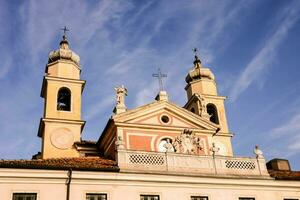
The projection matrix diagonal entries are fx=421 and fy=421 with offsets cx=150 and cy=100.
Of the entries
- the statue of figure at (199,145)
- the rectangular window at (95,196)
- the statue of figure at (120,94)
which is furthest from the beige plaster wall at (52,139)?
the rectangular window at (95,196)

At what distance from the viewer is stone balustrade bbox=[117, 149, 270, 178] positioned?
20.9 metres

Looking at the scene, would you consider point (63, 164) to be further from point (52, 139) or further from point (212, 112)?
point (212, 112)

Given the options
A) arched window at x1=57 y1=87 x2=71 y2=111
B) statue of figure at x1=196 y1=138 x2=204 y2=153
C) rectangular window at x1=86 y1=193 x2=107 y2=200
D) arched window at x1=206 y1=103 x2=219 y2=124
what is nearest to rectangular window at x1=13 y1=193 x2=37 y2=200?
rectangular window at x1=86 y1=193 x2=107 y2=200

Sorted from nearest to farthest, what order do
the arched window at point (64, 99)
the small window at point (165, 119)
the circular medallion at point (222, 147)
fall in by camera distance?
the small window at point (165, 119) < the arched window at point (64, 99) < the circular medallion at point (222, 147)

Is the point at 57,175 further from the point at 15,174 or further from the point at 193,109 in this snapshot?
the point at 193,109

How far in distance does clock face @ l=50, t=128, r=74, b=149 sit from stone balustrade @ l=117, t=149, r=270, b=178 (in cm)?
841

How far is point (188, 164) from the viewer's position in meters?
21.9

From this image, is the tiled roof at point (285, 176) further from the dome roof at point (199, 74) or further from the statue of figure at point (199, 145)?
the dome roof at point (199, 74)

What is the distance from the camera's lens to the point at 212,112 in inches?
1339

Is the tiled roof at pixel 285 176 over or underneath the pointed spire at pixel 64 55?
underneath

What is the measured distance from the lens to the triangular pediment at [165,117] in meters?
25.1

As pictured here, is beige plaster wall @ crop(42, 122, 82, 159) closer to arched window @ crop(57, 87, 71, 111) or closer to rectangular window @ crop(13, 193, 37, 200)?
arched window @ crop(57, 87, 71, 111)

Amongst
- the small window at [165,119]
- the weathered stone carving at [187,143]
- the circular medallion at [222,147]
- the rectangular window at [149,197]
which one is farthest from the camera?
the circular medallion at [222,147]

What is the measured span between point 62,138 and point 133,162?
916 cm
